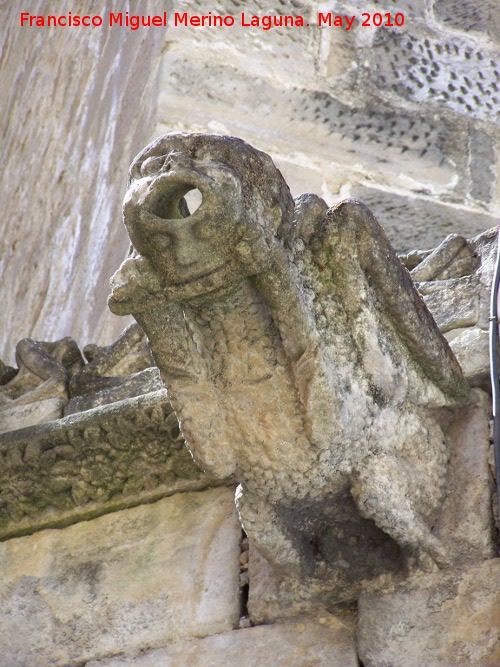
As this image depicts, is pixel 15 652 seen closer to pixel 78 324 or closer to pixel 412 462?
pixel 412 462

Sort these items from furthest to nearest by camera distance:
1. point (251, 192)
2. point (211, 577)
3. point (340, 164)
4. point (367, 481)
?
point (340, 164), point (211, 577), point (367, 481), point (251, 192)

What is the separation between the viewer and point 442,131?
4.27 metres

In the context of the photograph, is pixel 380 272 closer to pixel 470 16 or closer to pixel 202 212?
pixel 202 212

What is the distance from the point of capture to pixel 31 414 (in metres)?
3.25

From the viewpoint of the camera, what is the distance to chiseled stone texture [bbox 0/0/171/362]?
4164 millimetres

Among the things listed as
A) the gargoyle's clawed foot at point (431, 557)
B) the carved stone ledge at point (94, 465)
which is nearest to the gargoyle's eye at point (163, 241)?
the carved stone ledge at point (94, 465)

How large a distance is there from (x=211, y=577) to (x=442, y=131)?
2089 millimetres

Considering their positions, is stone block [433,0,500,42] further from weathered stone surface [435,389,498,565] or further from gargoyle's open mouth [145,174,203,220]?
gargoyle's open mouth [145,174,203,220]

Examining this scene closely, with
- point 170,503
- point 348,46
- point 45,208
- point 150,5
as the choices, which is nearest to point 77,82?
point 45,208

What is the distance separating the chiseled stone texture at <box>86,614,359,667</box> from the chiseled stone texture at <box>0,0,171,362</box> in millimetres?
1296

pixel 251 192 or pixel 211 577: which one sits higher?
pixel 251 192

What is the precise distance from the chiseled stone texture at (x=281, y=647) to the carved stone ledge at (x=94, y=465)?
1.33 ft

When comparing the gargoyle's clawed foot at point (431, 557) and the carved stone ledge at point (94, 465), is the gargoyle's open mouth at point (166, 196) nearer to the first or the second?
the carved stone ledge at point (94, 465)

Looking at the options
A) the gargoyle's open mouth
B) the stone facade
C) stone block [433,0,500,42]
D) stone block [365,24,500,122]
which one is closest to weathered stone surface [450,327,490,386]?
the stone facade
